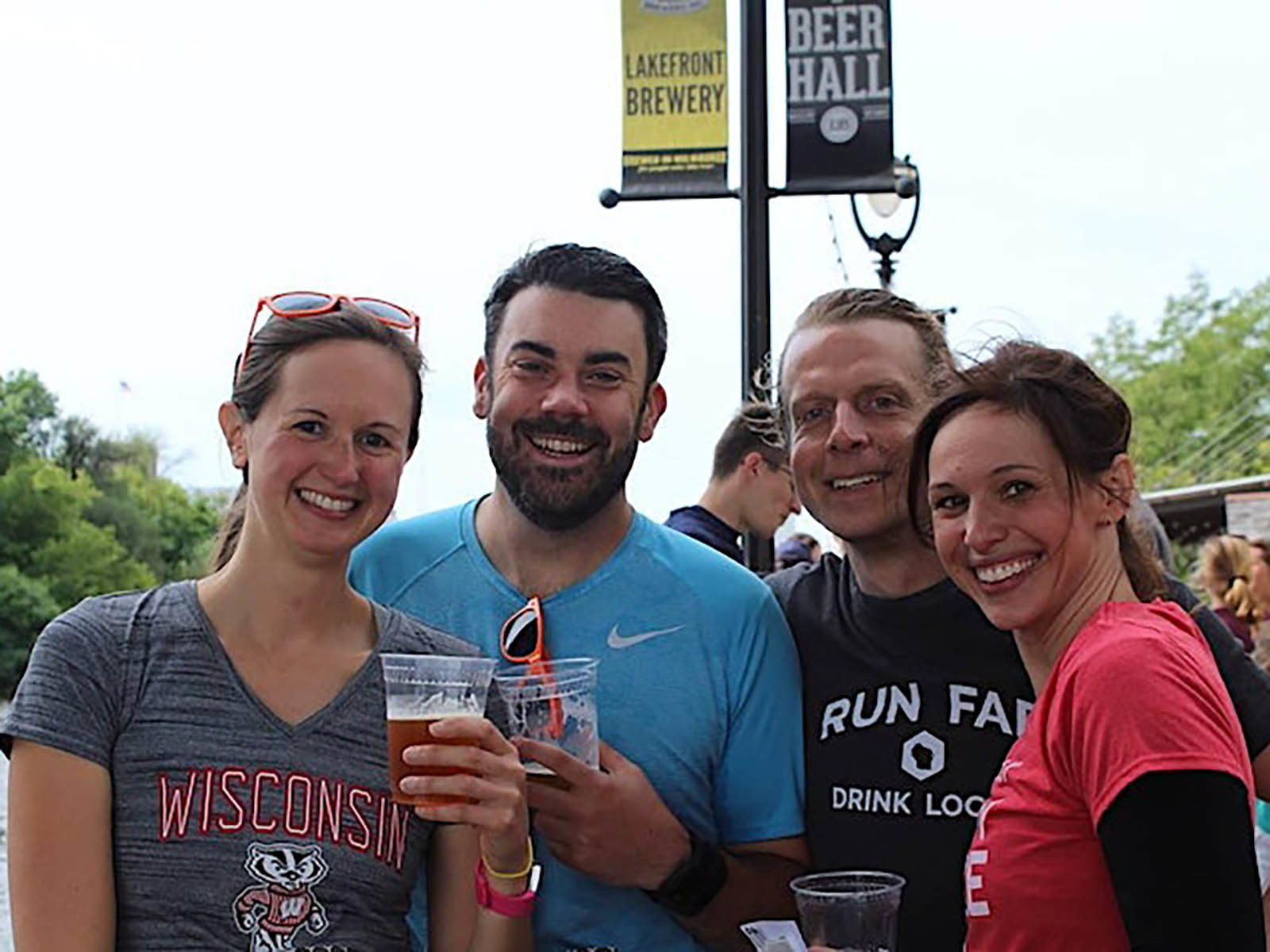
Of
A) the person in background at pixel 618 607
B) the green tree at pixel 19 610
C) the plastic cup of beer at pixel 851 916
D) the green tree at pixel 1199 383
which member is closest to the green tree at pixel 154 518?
the green tree at pixel 19 610

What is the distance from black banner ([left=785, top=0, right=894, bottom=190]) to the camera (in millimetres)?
6289

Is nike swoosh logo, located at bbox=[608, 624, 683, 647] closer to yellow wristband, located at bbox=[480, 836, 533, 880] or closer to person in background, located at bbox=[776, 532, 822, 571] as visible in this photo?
yellow wristband, located at bbox=[480, 836, 533, 880]

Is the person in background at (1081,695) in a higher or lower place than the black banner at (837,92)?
lower

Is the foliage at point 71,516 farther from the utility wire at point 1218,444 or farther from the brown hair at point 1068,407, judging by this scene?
the brown hair at point 1068,407

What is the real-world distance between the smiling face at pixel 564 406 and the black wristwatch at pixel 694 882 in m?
0.78

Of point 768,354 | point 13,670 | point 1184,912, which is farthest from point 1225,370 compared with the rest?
point 1184,912

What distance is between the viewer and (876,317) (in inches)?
140

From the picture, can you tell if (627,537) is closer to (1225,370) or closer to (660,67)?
(660,67)

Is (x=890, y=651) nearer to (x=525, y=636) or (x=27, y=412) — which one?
(x=525, y=636)

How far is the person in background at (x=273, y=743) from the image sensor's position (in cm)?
253

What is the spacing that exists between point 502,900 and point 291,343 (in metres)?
1.13

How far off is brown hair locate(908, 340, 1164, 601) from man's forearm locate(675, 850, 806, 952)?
3.53 feet

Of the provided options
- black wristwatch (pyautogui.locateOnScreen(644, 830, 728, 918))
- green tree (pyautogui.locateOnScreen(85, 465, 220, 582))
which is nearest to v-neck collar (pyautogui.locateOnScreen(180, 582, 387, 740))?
black wristwatch (pyautogui.locateOnScreen(644, 830, 728, 918))

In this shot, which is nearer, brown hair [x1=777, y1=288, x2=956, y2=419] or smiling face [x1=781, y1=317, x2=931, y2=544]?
smiling face [x1=781, y1=317, x2=931, y2=544]
